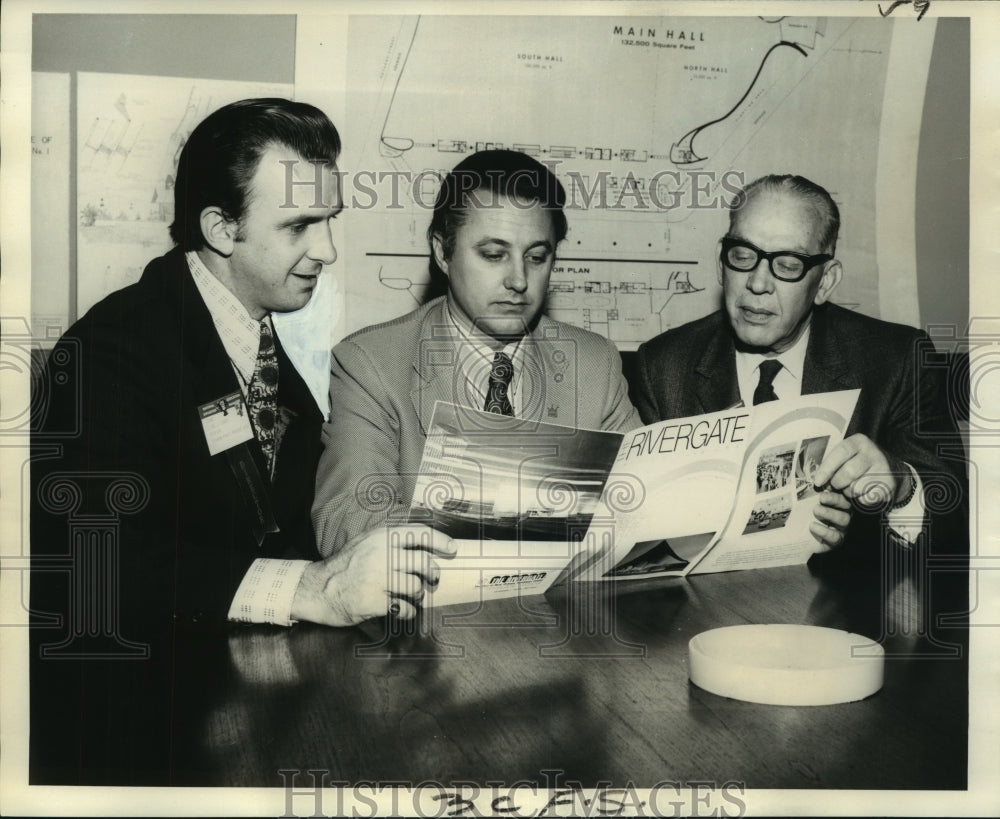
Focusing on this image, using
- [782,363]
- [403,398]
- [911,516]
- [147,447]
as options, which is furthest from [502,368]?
[911,516]

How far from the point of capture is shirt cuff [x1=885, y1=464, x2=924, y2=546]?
1.70 m

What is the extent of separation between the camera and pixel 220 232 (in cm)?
162

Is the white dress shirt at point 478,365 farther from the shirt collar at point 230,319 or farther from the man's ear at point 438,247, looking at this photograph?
the shirt collar at point 230,319

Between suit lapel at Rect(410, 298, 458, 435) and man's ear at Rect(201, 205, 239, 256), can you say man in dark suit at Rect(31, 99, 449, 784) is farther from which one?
suit lapel at Rect(410, 298, 458, 435)

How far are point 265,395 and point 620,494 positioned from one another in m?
0.63

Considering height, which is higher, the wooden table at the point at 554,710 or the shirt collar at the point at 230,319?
the shirt collar at the point at 230,319

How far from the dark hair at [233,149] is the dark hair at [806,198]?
0.72 meters

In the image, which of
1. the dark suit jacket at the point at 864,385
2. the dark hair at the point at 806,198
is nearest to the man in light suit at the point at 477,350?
the dark suit jacket at the point at 864,385

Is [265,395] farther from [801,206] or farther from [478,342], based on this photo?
[801,206]

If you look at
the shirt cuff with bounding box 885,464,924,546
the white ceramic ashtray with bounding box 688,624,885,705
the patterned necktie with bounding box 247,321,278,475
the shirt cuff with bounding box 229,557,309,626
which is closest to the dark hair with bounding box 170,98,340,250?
the patterned necktie with bounding box 247,321,278,475

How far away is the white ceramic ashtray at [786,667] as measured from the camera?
1240mm

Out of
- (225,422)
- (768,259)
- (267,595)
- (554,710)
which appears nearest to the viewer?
(554,710)

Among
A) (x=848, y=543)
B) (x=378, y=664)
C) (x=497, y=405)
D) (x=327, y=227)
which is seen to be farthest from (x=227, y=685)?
(x=848, y=543)

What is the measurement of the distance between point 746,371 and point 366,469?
2.31 feet
